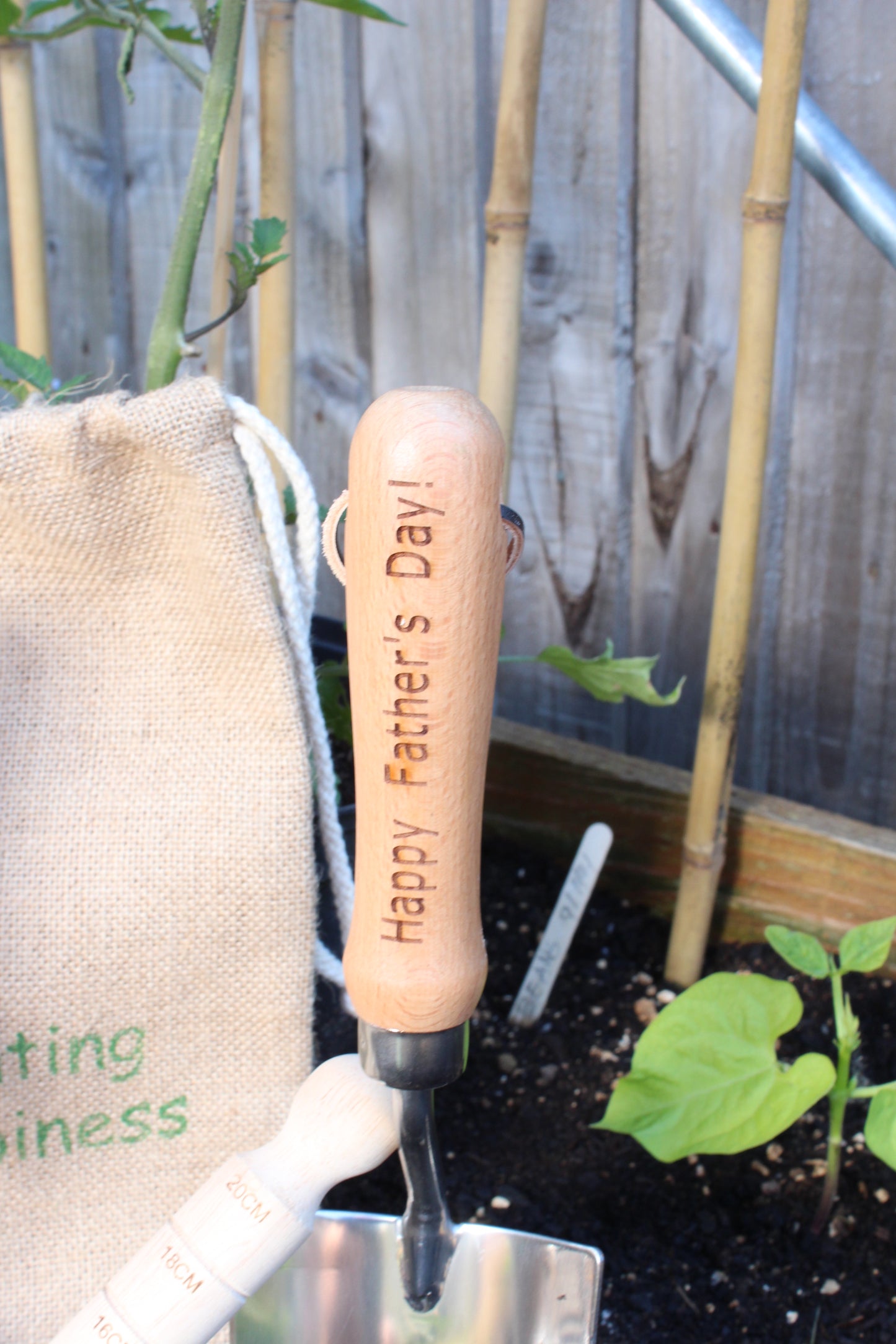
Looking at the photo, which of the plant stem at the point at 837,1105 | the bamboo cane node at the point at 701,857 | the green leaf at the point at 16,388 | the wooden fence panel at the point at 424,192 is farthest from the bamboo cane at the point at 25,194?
the plant stem at the point at 837,1105

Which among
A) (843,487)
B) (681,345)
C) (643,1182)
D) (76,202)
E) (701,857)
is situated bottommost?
(643,1182)

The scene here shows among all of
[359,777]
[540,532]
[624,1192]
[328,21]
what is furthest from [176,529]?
[328,21]

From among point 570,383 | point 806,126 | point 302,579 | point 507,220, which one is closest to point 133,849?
point 302,579

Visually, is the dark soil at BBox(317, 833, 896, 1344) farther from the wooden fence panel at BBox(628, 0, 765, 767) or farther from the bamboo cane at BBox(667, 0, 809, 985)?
the wooden fence panel at BBox(628, 0, 765, 767)

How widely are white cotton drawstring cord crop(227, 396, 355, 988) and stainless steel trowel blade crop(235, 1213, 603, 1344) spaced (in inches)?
5.8

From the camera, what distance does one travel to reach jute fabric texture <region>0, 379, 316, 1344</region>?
60cm

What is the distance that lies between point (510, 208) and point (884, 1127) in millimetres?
643

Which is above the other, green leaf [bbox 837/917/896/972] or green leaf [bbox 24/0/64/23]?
green leaf [bbox 24/0/64/23]

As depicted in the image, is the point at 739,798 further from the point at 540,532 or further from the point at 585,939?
the point at 540,532

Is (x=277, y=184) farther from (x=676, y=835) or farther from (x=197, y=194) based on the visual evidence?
(x=676, y=835)

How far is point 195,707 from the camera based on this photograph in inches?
24.5

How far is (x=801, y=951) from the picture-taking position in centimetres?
71

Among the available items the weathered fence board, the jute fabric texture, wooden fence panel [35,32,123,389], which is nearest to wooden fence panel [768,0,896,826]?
the weathered fence board

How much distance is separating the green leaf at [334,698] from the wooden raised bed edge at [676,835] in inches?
7.1
